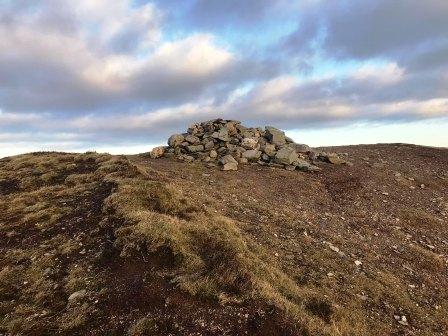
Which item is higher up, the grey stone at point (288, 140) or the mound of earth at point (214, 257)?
the grey stone at point (288, 140)

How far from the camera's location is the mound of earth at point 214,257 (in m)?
11.4

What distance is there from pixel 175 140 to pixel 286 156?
10.5 meters

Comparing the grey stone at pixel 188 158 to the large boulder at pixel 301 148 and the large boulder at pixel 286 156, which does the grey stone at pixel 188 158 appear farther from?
the large boulder at pixel 301 148

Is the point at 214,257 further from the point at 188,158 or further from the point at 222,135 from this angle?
the point at 222,135

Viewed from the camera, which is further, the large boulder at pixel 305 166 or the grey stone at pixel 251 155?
the grey stone at pixel 251 155

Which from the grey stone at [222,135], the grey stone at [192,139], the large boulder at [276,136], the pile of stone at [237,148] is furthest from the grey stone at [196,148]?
the large boulder at [276,136]

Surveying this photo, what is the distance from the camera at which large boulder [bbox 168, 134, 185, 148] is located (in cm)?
3698

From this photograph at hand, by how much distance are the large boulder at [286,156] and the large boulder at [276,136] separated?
2.70 meters

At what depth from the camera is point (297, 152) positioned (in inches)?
1417

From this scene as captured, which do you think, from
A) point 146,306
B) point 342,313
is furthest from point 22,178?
point 342,313

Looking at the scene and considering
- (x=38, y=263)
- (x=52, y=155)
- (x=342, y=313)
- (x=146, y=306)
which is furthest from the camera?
(x=52, y=155)

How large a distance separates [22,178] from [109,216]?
13406 mm

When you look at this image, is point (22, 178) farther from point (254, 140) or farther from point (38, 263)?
point (254, 140)

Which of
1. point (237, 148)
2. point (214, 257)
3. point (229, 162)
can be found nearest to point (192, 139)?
point (237, 148)
